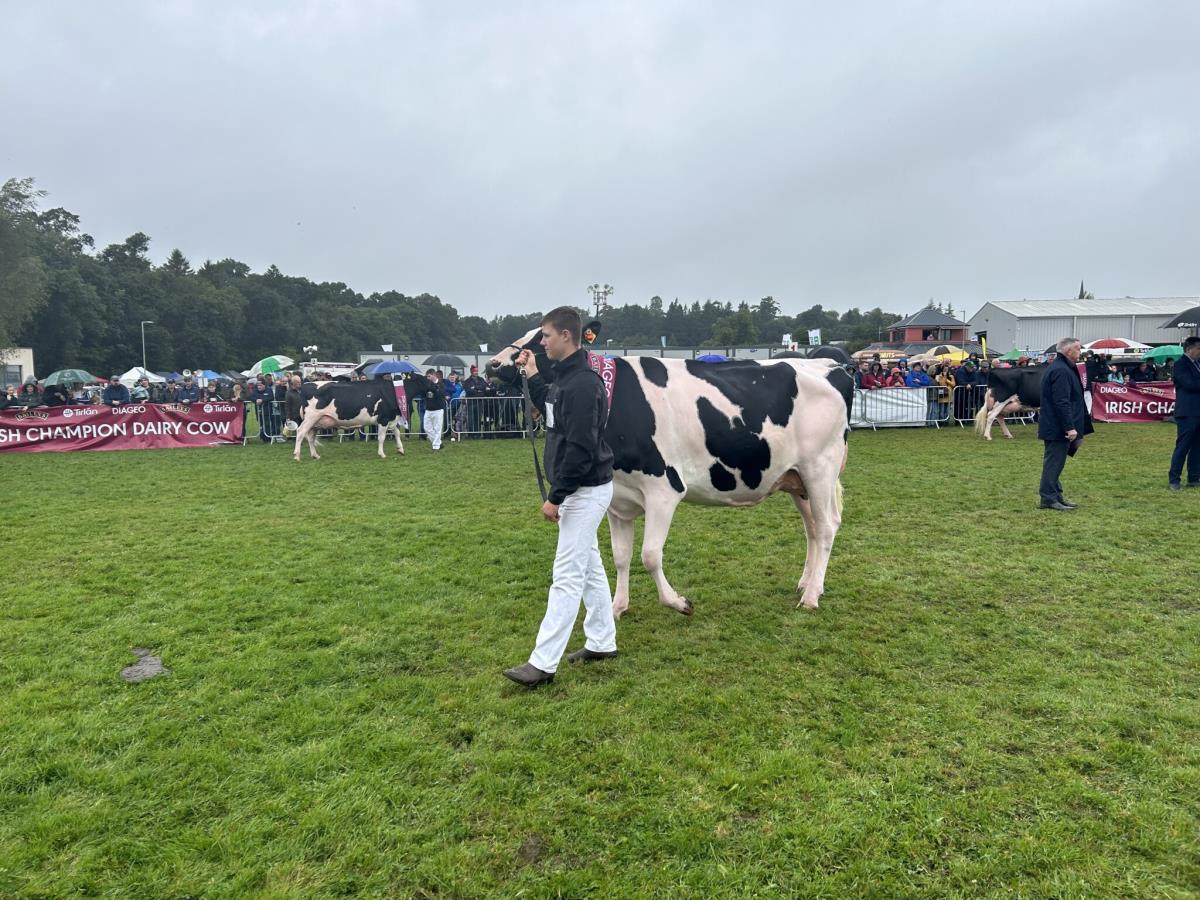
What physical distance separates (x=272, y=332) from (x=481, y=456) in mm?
86854

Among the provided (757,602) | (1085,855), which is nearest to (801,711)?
(1085,855)

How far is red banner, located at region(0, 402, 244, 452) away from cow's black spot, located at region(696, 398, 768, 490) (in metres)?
16.9

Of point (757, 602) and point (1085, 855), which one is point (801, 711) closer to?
point (1085, 855)

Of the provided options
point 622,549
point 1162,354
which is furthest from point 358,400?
point 1162,354

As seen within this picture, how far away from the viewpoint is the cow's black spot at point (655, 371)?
5.48m

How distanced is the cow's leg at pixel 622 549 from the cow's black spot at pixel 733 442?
2.53 feet

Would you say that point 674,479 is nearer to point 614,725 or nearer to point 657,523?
point 657,523

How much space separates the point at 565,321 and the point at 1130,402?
2146 cm

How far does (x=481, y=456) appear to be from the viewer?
51.5 ft

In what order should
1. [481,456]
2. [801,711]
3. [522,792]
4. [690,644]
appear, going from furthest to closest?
[481,456], [690,644], [801,711], [522,792]

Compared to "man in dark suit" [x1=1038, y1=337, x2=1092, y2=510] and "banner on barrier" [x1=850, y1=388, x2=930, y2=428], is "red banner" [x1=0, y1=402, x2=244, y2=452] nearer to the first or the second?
"banner on barrier" [x1=850, y1=388, x2=930, y2=428]

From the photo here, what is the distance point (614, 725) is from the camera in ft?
12.4

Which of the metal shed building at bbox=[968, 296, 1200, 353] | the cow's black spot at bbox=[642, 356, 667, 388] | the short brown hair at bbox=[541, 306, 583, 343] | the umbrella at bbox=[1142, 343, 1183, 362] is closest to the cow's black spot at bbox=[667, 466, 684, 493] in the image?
the cow's black spot at bbox=[642, 356, 667, 388]

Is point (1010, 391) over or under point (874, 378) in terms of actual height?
under
